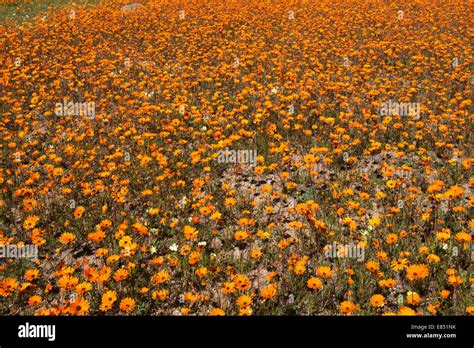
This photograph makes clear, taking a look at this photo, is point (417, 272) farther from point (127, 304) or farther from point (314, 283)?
point (127, 304)

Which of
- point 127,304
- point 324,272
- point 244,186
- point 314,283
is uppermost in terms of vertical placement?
point 244,186

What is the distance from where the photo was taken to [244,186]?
Answer: 7.20m

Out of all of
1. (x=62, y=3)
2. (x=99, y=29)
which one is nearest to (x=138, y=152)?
(x=99, y=29)

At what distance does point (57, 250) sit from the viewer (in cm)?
543

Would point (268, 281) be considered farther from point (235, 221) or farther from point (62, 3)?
point (62, 3)

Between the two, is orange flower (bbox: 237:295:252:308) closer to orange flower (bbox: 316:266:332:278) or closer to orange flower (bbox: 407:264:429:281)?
orange flower (bbox: 316:266:332:278)

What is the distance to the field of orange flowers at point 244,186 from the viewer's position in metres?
4.64

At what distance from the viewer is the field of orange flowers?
4645 millimetres

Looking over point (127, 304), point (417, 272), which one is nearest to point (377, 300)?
point (417, 272)

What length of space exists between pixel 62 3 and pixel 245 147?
2760 cm

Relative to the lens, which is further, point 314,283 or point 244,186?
point 244,186

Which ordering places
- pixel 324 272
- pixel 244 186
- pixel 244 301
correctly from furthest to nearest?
pixel 244 186 → pixel 324 272 → pixel 244 301

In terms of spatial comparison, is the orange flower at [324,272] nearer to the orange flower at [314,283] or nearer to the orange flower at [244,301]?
the orange flower at [314,283]

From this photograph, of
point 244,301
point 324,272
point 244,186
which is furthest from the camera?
point 244,186
